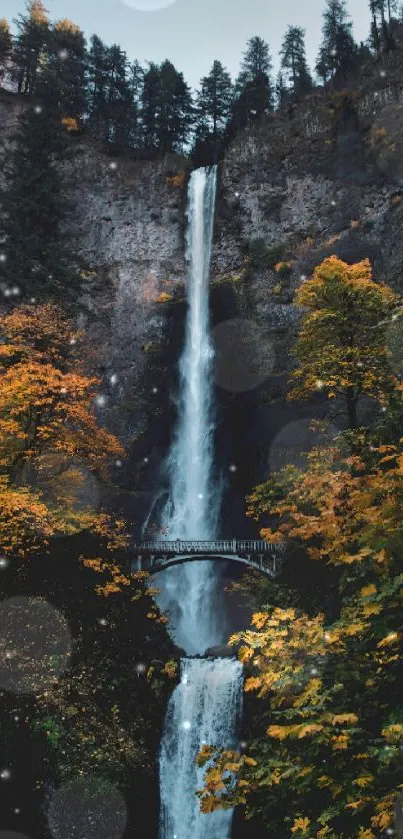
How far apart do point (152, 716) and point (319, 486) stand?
13152mm

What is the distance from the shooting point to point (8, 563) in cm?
1911

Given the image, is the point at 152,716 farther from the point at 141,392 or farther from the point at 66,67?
the point at 66,67

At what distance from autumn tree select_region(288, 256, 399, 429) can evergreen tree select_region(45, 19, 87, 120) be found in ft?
137

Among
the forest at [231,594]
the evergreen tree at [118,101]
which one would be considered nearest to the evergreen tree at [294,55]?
the evergreen tree at [118,101]

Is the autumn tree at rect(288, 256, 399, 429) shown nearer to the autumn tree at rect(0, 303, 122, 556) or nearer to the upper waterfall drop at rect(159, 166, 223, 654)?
the autumn tree at rect(0, 303, 122, 556)

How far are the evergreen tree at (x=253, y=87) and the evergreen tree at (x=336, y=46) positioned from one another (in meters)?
5.56

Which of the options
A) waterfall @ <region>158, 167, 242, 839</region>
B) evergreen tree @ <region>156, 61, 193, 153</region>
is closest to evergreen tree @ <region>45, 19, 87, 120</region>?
evergreen tree @ <region>156, 61, 193, 153</region>

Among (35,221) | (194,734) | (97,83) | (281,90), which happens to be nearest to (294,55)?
(281,90)

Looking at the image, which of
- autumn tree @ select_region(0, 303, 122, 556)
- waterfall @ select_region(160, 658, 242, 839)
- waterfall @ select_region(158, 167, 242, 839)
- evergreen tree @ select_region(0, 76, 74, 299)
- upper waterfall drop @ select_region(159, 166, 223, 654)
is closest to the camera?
Result: autumn tree @ select_region(0, 303, 122, 556)

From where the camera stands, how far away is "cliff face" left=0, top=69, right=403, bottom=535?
129 feet

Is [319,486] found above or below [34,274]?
below

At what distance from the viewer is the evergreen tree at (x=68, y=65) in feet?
175

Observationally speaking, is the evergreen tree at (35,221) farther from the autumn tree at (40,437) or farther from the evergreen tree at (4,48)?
the evergreen tree at (4,48)

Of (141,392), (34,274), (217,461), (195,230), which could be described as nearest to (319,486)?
(34,274)
